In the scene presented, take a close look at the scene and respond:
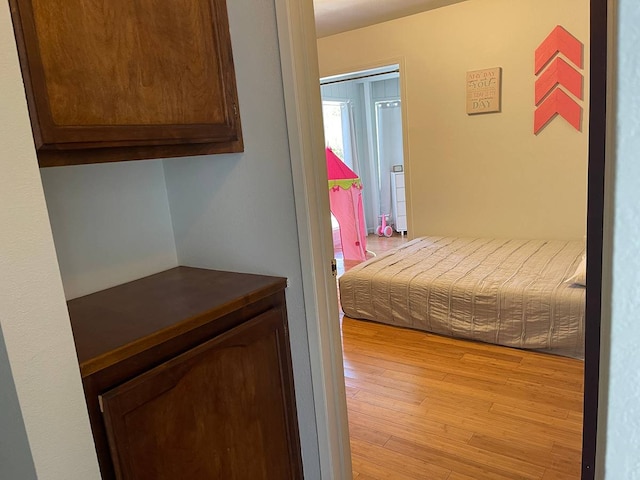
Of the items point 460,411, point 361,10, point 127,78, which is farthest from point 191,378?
point 361,10

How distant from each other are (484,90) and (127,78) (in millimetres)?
3421

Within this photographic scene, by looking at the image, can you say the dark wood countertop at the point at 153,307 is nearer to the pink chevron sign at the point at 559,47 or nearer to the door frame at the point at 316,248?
the door frame at the point at 316,248

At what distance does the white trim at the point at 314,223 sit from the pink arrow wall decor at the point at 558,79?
2.91 metres

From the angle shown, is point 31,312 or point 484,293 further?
point 484,293

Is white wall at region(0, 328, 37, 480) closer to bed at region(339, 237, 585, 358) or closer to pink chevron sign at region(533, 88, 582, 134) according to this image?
bed at region(339, 237, 585, 358)

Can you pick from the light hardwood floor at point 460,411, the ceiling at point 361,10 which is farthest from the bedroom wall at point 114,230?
the ceiling at point 361,10

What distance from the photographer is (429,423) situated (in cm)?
213

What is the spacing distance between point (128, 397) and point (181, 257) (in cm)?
72

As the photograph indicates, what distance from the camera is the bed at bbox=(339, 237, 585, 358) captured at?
263 cm

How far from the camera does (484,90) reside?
12.8ft

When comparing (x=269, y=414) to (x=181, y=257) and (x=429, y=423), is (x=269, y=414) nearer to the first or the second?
(x=181, y=257)

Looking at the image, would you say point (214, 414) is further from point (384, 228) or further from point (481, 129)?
point (384, 228)

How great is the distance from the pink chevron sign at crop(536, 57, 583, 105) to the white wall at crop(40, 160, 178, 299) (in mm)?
3183

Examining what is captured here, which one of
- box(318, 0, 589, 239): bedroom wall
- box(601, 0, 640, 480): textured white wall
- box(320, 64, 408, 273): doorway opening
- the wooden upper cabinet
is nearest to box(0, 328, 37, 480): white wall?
the wooden upper cabinet
